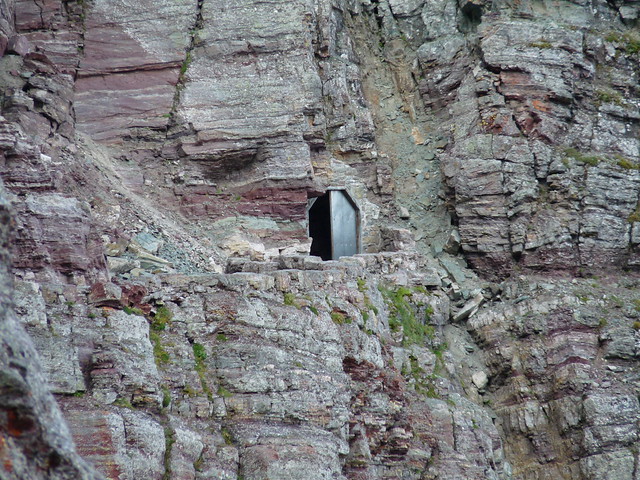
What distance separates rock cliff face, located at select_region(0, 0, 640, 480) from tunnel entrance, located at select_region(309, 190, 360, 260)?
44 cm

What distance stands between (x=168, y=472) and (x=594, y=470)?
16062 mm

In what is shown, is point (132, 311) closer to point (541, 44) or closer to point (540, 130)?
point (540, 130)

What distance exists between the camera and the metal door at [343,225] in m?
35.3

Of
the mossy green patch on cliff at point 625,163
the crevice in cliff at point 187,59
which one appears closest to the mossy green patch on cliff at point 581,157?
the mossy green patch on cliff at point 625,163

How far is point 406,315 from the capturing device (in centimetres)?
2922

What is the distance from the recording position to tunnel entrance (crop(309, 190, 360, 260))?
35.4m

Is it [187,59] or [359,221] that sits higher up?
[187,59]

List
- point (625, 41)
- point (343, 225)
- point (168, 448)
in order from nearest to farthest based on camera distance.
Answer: point (168, 448) → point (343, 225) → point (625, 41)

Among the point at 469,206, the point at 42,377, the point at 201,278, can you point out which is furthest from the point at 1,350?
the point at 469,206

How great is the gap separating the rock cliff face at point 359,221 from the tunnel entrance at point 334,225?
435 mm

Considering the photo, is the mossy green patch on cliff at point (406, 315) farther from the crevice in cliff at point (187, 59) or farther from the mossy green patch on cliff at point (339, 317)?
the crevice in cliff at point (187, 59)

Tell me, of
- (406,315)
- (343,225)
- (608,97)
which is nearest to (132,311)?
(406,315)

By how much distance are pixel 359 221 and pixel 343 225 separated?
58cm

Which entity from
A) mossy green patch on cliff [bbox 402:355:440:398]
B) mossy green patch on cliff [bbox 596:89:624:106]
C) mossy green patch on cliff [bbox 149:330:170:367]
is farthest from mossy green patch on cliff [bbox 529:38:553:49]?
mossy green patch on cliff [bbox 149:330:170:367]
